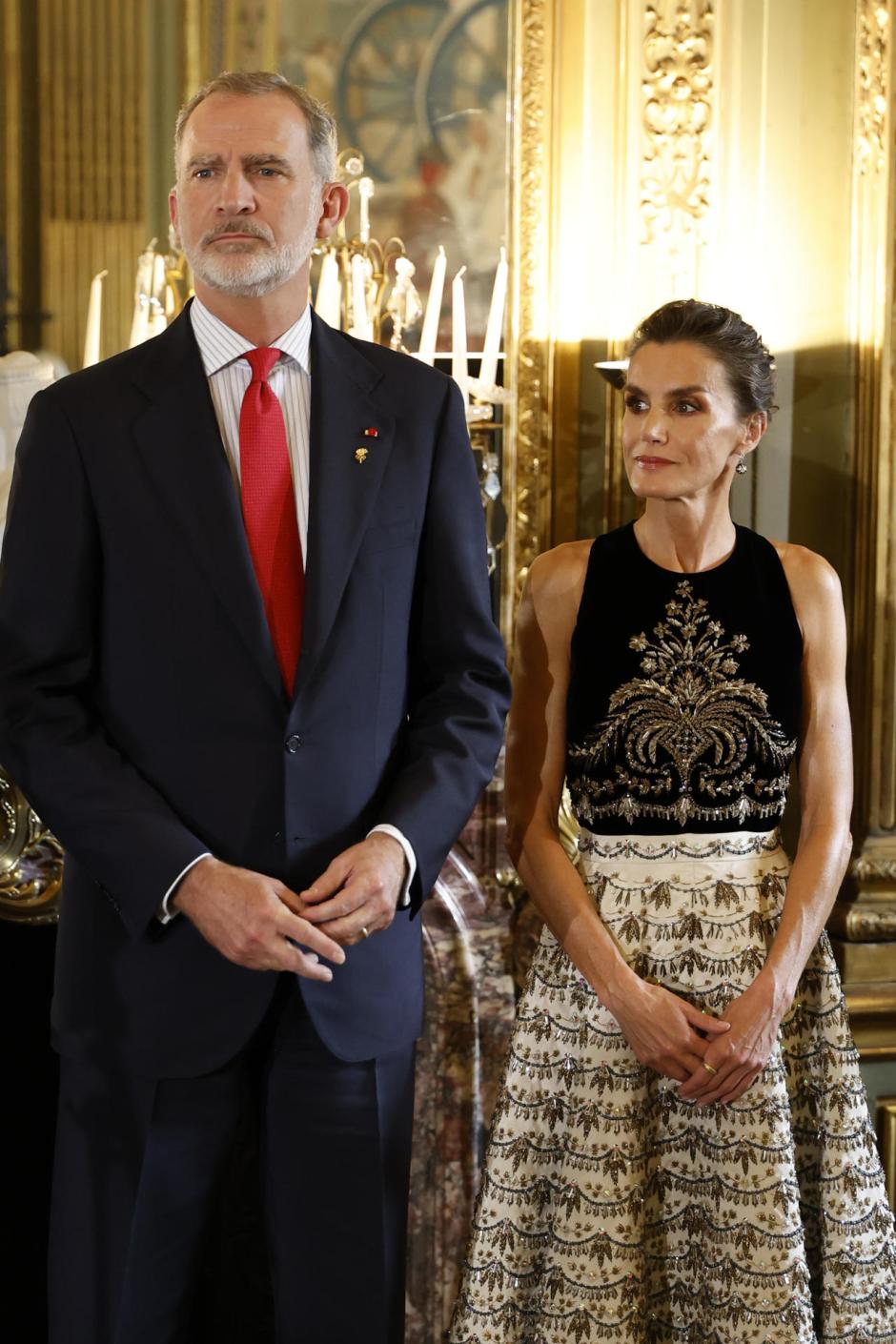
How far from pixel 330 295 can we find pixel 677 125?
28.9 inches

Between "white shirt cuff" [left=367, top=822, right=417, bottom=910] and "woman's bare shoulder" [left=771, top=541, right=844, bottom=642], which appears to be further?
"woman's bare shoulder" [left=771, top=541, right=844, bottom=642]

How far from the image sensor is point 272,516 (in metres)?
1.61

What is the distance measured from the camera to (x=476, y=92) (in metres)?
2.57

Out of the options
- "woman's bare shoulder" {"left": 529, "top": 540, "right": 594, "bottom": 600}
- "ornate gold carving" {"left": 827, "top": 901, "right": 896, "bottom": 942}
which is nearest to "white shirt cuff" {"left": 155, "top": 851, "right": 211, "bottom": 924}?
"woman's bare shoulder" {"left": 529, "top": 540, "right": 594, "bottom": 600}

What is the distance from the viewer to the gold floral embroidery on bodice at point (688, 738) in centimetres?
186

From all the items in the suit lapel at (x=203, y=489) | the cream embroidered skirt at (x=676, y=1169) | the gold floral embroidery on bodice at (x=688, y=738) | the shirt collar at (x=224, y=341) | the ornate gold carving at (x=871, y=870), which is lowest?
the cream embroidered skirt at (x=676, y=1169)

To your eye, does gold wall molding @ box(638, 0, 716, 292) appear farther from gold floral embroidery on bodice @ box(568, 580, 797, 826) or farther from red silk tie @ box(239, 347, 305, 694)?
red silk tie @ box(239, 347, 305, 694)

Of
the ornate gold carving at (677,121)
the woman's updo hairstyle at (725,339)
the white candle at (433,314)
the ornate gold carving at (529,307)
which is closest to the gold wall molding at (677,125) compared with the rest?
the ornate gold carving at (677,121)

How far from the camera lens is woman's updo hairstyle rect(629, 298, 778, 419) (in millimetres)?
1850

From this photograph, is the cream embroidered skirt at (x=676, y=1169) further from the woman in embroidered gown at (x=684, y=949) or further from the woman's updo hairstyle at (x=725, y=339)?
the woman's updo hairstyle at (x=725, y=339)

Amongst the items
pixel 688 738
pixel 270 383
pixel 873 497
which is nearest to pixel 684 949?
pixel 688 738

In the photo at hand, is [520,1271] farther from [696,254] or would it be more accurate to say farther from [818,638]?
[696,254]

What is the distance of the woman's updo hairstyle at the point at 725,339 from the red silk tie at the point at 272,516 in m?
0.55

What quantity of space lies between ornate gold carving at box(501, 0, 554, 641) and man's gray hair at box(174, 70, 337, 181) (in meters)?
0.96
